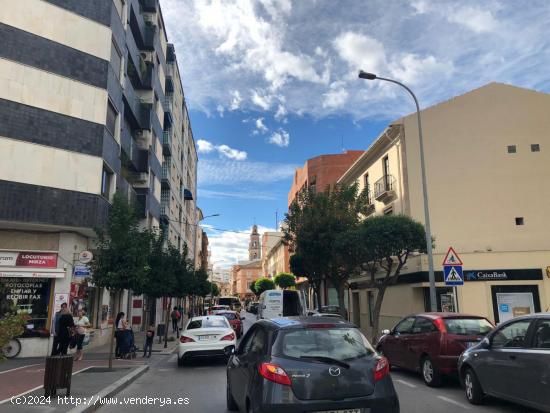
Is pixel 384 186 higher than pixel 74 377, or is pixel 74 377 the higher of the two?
pixel 384 186

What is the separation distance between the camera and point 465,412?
756 cm

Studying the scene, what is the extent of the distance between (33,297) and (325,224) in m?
15.8

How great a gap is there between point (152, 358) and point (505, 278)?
16.0 meters

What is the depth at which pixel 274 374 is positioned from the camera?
5359mm

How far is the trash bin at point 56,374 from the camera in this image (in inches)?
330

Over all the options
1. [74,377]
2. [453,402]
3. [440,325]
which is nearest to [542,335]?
[453,402]

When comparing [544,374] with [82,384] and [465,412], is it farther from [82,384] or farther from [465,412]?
[82,384]

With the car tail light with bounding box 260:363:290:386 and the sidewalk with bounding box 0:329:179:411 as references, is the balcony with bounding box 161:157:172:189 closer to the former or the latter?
the sidewalk with bounding box 0:329:179:411

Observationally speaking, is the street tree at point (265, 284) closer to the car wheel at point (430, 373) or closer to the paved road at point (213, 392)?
the paved road at point (213, 392)

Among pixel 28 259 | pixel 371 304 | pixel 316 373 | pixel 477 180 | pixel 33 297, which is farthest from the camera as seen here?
pixel 371 304

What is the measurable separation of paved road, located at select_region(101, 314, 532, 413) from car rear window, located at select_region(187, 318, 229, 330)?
4.56ft

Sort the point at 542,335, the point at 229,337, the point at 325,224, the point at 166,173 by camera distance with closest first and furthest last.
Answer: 1. the point at 542,335
2. the point at 229,337
3. the point at 325,224
4. the point at 166,173

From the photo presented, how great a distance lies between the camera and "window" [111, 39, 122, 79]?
20.1 metres

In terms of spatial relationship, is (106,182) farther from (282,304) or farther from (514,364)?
(514,364)
